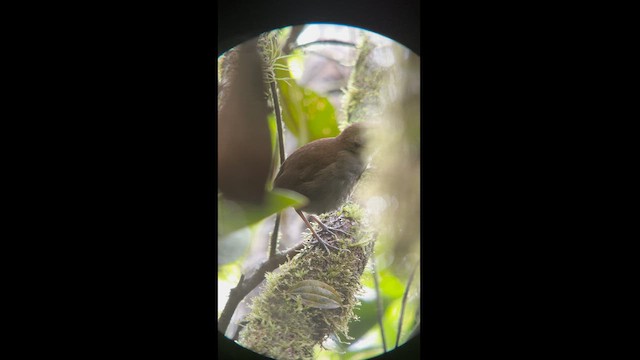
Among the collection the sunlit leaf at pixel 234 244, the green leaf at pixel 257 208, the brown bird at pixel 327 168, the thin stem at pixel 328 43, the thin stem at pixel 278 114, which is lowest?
the sunlit leaf at pixel 234 244

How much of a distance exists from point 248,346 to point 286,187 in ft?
1.13

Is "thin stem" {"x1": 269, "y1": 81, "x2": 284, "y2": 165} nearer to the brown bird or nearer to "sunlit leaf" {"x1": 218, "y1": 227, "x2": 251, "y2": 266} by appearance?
the brown bird

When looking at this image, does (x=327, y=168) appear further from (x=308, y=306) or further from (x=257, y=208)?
(x=308, y=306)

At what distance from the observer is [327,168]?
1290 mm

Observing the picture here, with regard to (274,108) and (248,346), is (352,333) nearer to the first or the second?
(248,346)

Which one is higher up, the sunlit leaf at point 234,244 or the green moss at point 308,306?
the sunlit leaf at point 234,244

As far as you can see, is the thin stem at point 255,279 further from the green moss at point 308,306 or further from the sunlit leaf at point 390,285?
the sunlit leaf at point 390,285

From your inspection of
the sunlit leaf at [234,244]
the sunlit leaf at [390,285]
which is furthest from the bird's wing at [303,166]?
the sunlit leaf at [390,285]

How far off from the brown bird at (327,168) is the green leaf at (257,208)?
0.05ft

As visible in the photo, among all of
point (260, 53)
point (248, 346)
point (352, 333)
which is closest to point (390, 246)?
point (352, 333)

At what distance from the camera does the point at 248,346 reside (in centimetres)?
133

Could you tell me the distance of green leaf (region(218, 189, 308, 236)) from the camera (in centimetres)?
128

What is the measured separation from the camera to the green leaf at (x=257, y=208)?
4.20ft

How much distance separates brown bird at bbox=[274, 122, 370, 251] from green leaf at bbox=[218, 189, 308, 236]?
0.05 ft
